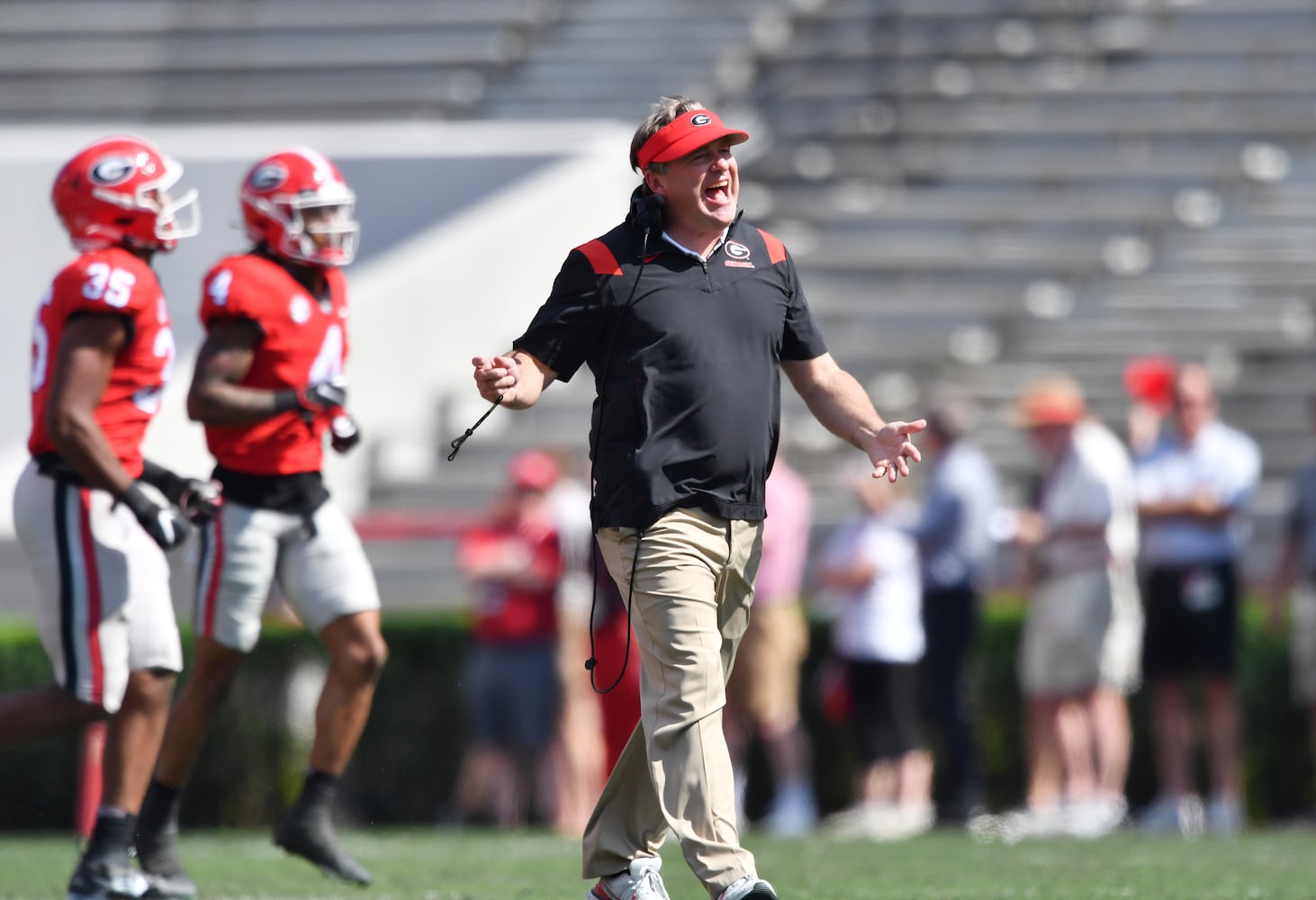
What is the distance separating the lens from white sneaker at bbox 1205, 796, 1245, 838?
9.56 m

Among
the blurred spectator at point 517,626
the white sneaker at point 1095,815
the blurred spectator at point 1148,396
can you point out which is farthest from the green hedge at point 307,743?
the white sneaker at point 1095,815

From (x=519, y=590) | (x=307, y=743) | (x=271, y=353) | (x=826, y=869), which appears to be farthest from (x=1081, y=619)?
(x=271, y=353)

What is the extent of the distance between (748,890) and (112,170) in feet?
9.00

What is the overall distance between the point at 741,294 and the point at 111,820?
2.21m

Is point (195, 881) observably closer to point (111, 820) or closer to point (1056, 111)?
point (111, 820)

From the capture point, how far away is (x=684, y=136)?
203 inches

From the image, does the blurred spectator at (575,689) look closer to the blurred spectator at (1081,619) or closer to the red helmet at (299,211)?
the blurred spectator at (1081,619)

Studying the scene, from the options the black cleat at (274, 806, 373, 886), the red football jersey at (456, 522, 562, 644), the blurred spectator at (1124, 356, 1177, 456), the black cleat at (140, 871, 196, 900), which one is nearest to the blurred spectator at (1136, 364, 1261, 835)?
the blurred spectator at (1124, 356, 1177, 456)

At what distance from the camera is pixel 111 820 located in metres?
5.79

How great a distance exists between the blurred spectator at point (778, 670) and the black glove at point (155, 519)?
4541mm

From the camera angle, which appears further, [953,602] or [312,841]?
[953,602]

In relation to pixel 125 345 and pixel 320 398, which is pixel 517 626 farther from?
pixel 125 345

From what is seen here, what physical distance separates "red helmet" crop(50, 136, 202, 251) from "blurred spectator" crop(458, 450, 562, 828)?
485cm

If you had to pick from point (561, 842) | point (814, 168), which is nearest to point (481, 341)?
point (814, 168)
